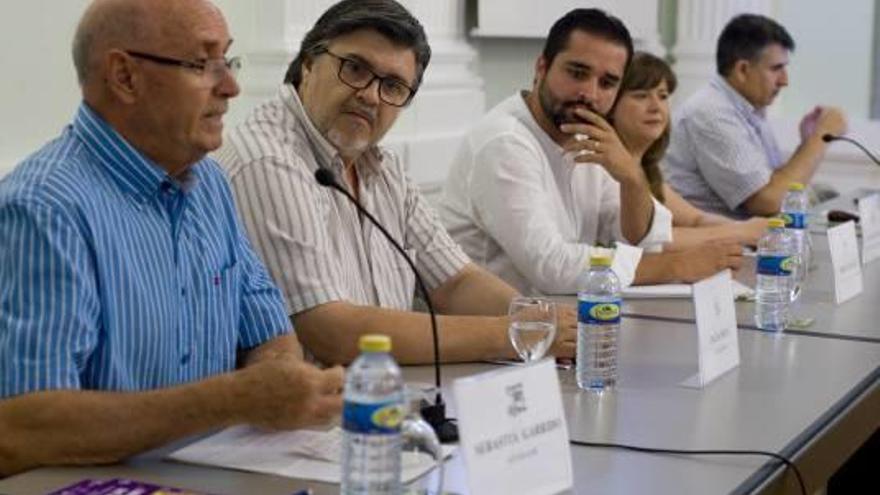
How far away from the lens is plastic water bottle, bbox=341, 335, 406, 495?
4.39ft

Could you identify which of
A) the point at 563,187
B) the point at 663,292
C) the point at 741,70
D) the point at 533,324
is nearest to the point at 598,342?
the point at 533,324

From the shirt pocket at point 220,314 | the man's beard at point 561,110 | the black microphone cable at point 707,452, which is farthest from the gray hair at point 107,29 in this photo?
the man's beard at point 561,110

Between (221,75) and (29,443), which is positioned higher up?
(221,75)

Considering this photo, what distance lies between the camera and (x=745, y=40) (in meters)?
5.03

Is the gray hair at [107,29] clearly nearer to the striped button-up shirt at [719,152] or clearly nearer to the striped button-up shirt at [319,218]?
the striped button-up shirt at [319,218]

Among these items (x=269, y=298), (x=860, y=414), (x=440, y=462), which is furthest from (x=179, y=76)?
(x=860, y=414)

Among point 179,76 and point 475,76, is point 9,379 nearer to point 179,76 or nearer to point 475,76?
point 179,76

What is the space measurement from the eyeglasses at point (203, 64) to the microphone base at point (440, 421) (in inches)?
23.3

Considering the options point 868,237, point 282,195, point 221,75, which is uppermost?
point 221,75

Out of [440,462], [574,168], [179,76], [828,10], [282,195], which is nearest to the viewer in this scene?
[440,462]

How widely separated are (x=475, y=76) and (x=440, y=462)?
11.6ft

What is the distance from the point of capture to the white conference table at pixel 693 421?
1612 millimetres

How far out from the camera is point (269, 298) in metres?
2.21

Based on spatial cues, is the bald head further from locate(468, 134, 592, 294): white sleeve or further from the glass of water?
locate(468, 134, 592, 294): white sleeve
